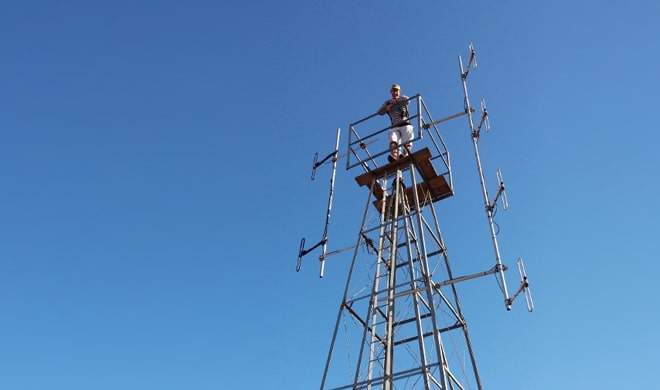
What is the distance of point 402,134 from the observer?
57.0 ft

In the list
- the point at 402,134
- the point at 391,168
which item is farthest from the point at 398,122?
the point at 391,168

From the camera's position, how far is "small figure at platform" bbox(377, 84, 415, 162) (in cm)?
1708

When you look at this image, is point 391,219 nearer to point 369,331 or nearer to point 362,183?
point 362,183

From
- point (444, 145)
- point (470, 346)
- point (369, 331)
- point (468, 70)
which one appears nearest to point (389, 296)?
point (369, 331)

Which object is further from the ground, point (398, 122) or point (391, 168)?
point (398, 122)

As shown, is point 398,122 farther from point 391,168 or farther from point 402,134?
point 391,168

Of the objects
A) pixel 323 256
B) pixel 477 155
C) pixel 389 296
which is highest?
pixel 477 155

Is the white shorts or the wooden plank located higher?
the white shorts

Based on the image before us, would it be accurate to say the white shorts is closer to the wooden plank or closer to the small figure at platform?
the small figure at platform

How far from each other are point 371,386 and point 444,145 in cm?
754

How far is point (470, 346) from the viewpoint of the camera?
1416 centimetres

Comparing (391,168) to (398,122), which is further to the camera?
(398,122)

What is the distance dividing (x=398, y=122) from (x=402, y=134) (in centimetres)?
52

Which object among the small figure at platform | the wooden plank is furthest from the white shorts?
the wooden plank
